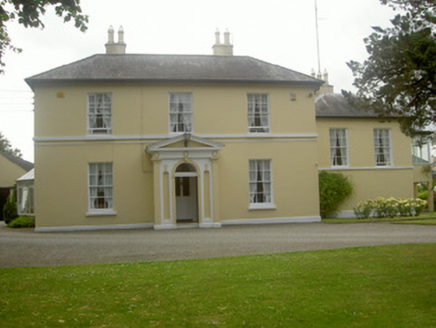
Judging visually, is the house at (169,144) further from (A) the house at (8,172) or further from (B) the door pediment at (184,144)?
(A) the house at (8,172)

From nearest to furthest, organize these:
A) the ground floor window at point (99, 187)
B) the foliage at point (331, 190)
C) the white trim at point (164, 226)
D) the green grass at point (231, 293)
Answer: the green grass at point (231, 293)
the white trim at point (164, 226)
the ground floor window at point (99, 187)
the foliage at point (331, 190)

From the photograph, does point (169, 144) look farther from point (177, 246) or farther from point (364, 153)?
point (364, 153)

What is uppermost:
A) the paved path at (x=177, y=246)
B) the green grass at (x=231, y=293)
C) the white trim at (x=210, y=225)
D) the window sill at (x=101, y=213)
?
the window sill at (x=101, y=213)

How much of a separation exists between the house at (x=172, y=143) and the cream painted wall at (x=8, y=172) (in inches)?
879

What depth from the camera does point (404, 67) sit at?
851 centimetres

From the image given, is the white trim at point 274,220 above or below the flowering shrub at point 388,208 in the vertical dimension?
below

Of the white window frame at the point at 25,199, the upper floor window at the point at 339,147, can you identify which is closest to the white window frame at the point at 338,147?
the upper floor window at the point at 339,147

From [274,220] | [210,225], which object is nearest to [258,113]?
[274,220]

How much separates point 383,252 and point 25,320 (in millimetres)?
7662

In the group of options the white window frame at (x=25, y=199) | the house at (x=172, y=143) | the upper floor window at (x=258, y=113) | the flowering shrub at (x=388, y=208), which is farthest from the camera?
the white window frame at (x=25, y=199)

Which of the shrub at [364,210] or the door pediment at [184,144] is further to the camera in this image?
the shrub at [364,210]

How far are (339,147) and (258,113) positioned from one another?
19.9 ft

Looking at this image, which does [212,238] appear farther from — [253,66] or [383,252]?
[253,66]

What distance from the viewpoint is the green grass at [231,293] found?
6.48 m
